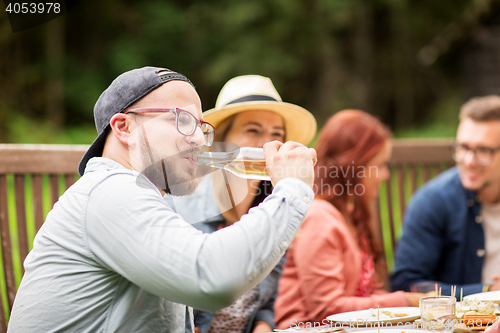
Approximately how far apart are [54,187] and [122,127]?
101 cm

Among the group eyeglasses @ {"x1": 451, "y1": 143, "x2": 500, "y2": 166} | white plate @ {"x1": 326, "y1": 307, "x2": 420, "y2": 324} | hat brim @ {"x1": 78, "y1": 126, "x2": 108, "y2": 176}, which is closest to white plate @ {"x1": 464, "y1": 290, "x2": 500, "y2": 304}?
white plate @ {"x1": 326, "y1": 307, "x2": 420, "y2": 324}

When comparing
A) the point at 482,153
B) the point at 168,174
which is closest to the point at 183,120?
the point at 168,174

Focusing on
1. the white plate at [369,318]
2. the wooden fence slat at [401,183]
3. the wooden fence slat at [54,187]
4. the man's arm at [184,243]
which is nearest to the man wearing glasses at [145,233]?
the man's arm at [184,243]

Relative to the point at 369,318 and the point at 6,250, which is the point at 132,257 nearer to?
the point at 369,318

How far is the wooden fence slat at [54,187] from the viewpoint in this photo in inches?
79.4

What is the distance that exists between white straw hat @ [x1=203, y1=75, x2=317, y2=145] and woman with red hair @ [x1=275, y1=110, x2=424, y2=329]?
22cm

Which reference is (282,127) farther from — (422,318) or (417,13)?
(417,13)

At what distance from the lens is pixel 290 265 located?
6.68ft

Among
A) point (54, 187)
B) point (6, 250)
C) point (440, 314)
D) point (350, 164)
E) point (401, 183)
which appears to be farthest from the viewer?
point (401, 183)

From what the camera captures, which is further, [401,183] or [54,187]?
[401,183]

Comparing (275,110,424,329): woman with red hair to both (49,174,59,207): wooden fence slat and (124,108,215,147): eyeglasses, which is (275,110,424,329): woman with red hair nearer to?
(124,108,215,147): eyeglasses

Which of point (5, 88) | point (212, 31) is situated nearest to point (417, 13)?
point (212, 31)

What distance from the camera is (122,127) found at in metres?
1.20

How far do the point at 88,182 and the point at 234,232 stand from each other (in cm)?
40
